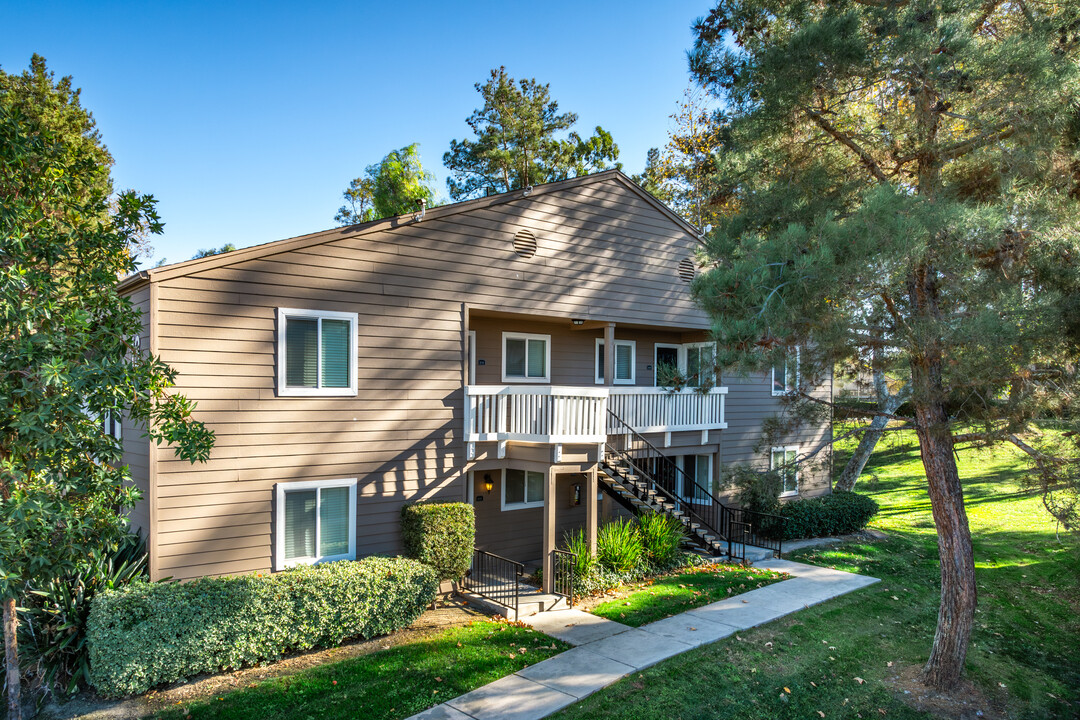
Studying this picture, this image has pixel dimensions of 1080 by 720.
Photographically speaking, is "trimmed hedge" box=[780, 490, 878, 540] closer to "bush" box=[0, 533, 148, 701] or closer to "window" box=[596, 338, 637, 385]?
"window" box=[596, 338, 637, 385]

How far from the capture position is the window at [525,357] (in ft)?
45.8

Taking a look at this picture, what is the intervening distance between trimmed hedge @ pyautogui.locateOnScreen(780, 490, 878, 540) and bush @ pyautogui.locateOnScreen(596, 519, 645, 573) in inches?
236

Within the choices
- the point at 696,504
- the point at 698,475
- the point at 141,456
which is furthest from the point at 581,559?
the point at 141,456

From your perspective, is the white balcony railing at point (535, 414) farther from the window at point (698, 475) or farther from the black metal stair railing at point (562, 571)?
the window at point (698, 475)

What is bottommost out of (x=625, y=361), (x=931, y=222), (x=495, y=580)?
(x=495, y=580)

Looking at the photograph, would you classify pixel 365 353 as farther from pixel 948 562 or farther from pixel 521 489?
pixel 948 562

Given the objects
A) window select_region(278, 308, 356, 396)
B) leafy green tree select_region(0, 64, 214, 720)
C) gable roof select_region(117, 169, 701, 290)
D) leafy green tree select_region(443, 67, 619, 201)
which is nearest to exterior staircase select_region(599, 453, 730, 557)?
window select_region(278, 308, 356, 396)

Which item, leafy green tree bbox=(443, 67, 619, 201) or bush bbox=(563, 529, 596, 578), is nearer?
bush bbox=(563, 529, 596, 578)

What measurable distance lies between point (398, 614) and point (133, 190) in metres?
6.89

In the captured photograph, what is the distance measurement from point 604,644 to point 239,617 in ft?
16.9

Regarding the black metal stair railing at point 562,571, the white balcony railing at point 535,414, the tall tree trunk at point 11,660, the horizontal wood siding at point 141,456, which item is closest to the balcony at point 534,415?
the white balcony railing at point 535,414

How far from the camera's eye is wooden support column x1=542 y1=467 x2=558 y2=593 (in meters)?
11.5

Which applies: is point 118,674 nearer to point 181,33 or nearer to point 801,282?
point 801,282

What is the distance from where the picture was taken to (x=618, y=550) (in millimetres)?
12516
